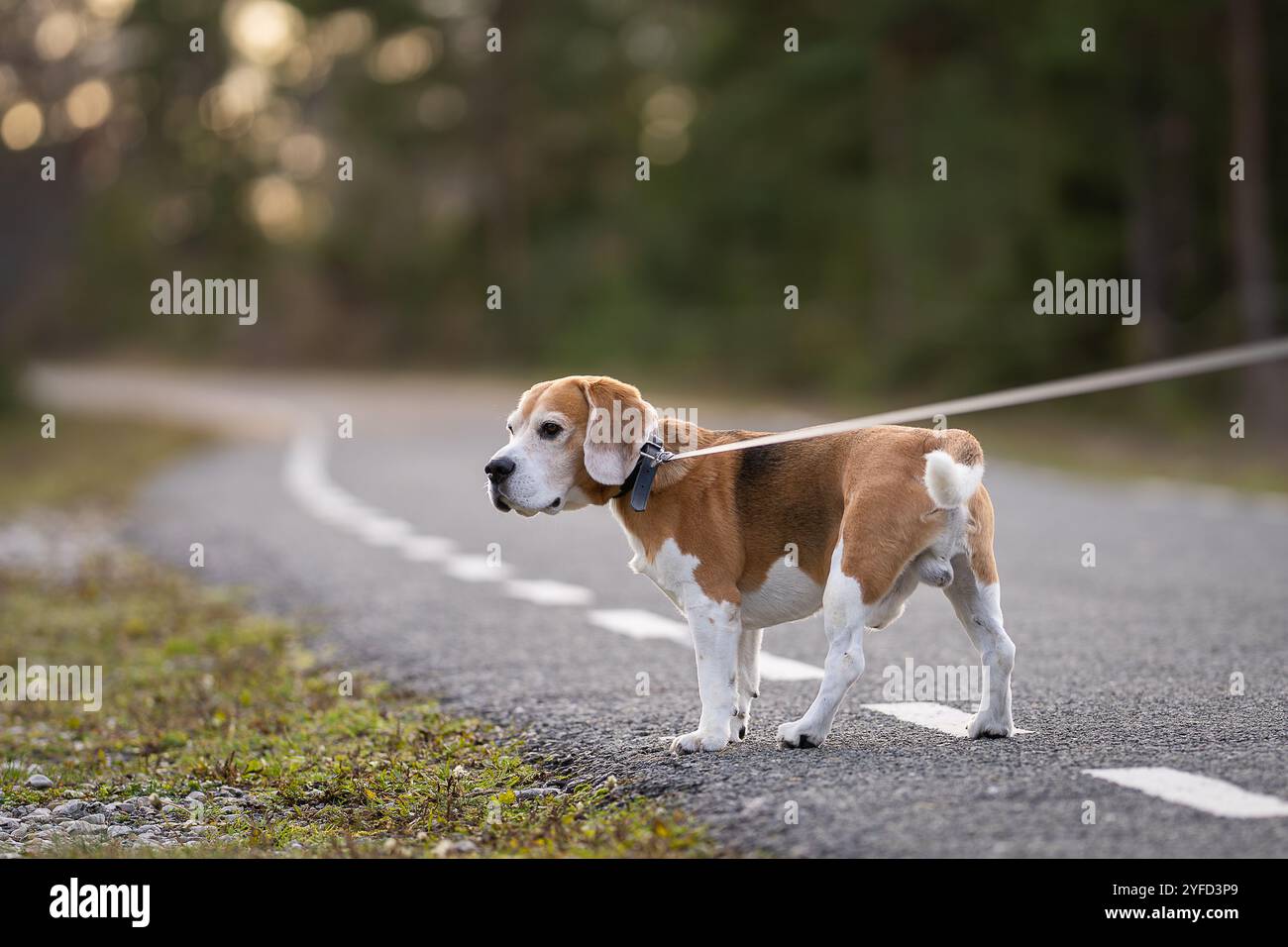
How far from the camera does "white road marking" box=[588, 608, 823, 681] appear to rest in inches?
291

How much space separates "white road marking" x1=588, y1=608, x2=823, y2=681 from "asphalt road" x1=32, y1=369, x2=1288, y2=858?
0.09m

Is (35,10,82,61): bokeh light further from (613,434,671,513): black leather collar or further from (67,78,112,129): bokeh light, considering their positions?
(613,434,671,513): black leather collar

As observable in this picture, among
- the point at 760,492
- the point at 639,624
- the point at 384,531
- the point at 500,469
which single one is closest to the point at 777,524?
the point at 760,492

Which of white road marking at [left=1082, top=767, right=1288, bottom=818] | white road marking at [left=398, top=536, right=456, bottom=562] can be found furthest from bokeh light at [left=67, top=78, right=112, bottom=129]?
white road marking at [left=1082, top=767, right=1288, bottom=818]

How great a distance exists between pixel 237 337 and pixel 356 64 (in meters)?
11.3

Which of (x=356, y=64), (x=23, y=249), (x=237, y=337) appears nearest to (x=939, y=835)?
(x=23, y=249)

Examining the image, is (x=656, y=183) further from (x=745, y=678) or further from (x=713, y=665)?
(x=713, y=665)

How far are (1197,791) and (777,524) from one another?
5.65 ft

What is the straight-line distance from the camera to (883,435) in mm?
5727

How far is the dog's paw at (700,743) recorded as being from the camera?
5660 mm


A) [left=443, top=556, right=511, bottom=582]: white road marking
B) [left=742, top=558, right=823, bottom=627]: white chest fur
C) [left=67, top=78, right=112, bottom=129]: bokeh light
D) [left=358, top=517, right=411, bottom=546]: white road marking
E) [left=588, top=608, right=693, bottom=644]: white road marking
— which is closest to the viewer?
[left=742, top=558, right=823, bottom=627]: white chest fur

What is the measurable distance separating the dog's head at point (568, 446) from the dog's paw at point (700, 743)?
907mm

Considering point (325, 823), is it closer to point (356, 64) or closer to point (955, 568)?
point (955, 568)

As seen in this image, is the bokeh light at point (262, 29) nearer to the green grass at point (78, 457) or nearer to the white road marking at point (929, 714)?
the green grass at point (78, 457)
